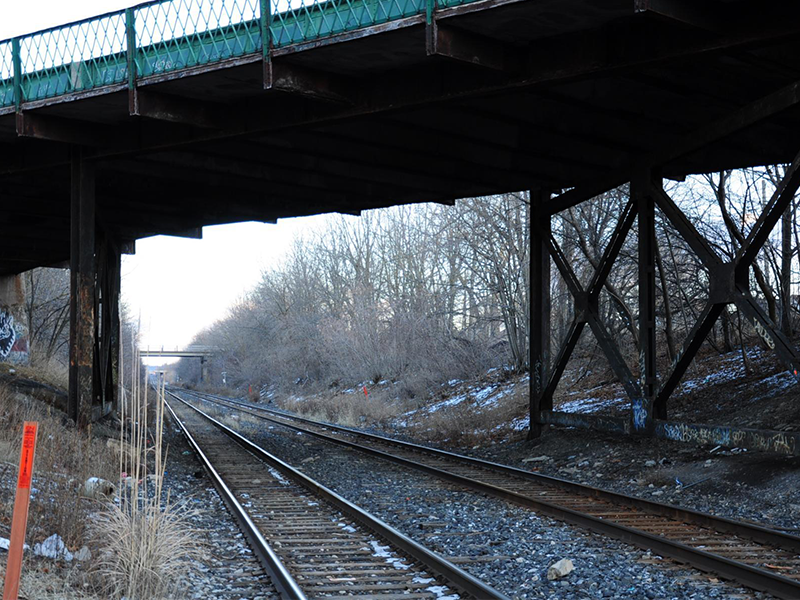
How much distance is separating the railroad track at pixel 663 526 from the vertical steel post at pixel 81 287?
594 centimetres

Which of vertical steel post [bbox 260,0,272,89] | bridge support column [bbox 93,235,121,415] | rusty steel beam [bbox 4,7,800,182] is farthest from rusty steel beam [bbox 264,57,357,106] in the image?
bridge support column [bbox 93,235,121,415]

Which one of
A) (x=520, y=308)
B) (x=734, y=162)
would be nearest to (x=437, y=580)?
(x=734, y=162)

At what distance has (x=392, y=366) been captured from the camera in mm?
36094

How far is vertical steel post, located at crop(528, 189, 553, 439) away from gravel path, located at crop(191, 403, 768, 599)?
4.16m

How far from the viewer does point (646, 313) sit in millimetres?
12422

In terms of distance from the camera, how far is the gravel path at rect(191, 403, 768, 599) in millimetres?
5770

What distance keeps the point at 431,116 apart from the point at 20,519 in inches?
375

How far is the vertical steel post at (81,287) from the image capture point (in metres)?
13.6

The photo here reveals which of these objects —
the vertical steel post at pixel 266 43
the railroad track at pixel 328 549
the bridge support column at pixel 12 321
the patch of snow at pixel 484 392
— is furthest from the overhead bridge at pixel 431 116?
the bridge support column at pixel 12 321

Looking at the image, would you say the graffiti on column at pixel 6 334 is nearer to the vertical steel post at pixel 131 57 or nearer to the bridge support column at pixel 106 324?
the bridge support column at pixel 106 324

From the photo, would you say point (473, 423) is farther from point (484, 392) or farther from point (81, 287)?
point (81, 287)

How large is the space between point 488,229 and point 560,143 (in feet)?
38.9

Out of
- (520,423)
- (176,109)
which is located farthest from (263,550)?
(520,423)

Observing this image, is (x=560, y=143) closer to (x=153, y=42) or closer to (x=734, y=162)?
(x=734, y=162)
